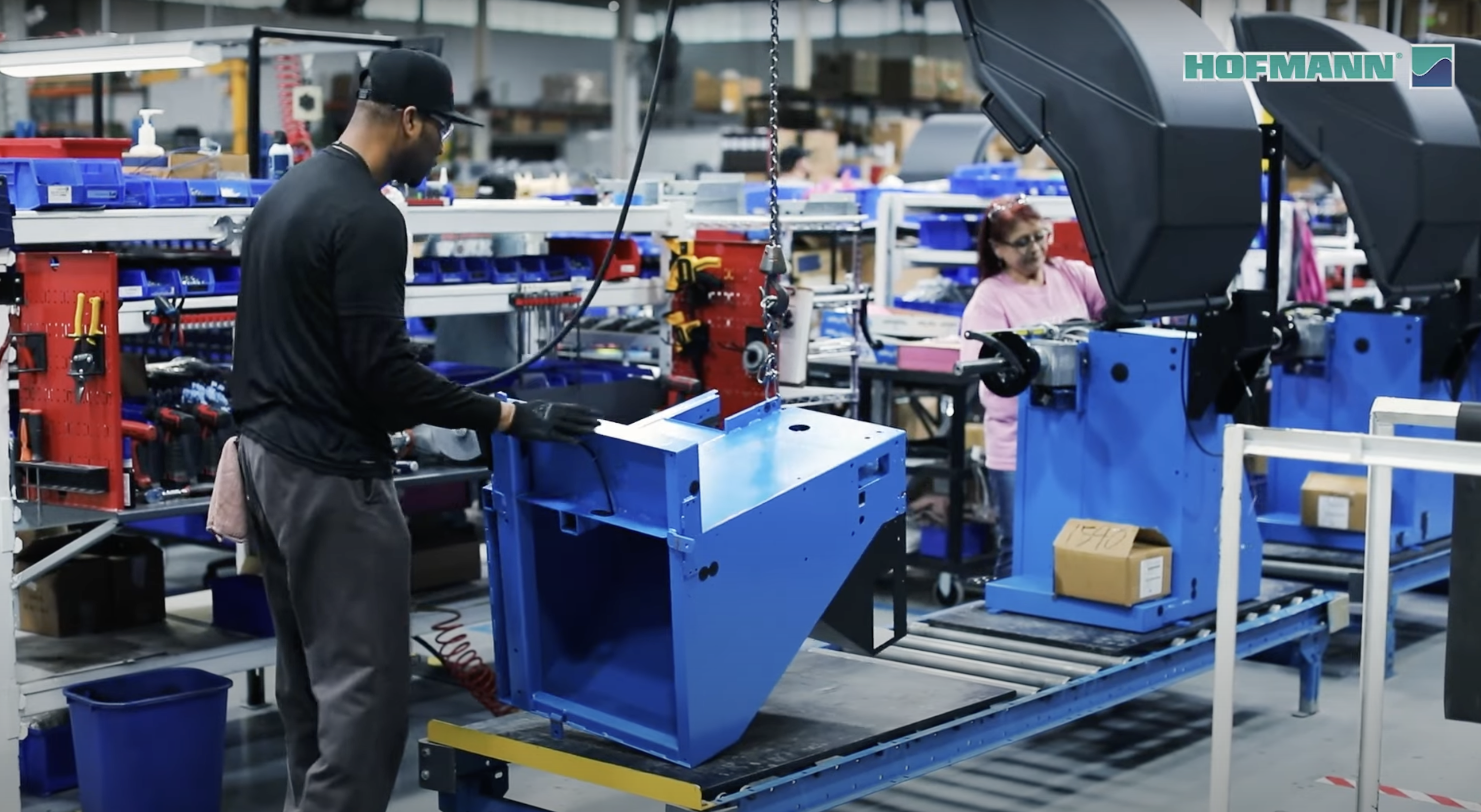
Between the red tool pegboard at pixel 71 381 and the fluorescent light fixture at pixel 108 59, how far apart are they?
4.45 feet

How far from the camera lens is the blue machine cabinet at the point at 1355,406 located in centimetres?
600

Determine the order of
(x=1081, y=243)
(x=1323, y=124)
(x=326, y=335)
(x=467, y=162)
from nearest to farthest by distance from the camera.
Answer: (x=326, y=335), (x=1323, y=124), (x=1081, y=243), (x=467, y=162)

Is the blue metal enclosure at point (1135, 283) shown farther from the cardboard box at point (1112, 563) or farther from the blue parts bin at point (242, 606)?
the blue parts bin at point (242, 606)

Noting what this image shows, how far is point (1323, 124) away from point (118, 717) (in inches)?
168

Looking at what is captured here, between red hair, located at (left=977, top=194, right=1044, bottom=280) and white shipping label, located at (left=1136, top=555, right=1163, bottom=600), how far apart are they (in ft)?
4.59

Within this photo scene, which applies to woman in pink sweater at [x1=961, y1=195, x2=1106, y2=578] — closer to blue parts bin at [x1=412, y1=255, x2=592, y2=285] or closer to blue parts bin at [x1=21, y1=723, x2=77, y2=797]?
blue parts bin at [x1=412, y1=255, x2=592, y2=285]

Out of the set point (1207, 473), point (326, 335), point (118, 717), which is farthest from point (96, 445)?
point (1207, 473)

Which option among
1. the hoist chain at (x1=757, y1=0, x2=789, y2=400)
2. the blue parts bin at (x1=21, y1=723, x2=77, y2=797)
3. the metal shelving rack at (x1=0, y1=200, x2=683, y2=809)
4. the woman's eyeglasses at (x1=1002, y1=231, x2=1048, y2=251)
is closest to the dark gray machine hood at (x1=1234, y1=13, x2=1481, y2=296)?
the woman's eyeglasses at (x1=1002, y1=231, x2=1048, y2=251)

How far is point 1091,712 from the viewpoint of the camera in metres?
4.24

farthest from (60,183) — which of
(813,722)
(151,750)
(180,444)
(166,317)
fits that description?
(813,722)

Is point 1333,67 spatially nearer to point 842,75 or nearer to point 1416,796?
point 1416,796

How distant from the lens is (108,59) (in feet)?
18.1

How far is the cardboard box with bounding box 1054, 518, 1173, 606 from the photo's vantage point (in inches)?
179

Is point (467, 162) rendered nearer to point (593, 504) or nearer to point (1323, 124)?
point (1323, 124)
